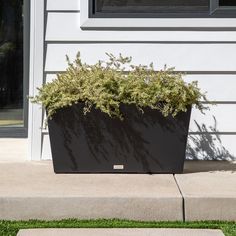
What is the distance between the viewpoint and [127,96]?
508 cm

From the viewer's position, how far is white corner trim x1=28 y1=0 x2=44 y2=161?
568 centimetres

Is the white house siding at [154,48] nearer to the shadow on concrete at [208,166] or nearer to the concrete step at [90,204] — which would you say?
the shadow on concrete at [208,166]

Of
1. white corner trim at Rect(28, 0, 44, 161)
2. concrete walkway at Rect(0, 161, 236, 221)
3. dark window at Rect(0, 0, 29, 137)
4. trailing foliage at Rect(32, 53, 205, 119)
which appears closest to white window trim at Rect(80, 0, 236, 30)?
white corner trim at Rect(28, 0, 44, 161)

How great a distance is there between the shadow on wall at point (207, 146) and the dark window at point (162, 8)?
38.1 inches

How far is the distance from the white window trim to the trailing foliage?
0.56 m

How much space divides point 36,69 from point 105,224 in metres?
1.95

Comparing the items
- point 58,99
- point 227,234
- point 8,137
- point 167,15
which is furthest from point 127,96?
point 8,137

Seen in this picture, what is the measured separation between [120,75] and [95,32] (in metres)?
0.67

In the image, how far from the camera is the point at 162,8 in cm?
571

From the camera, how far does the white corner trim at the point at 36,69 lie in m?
5.68

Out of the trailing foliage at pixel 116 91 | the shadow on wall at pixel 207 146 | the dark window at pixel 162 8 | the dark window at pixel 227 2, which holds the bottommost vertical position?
the shadow on wall at pixel 207 146

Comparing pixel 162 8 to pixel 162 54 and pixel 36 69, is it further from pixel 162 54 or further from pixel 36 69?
pixel 36 69

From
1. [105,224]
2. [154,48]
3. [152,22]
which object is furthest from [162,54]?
[105,224]

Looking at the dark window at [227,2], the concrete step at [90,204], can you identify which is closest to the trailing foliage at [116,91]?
the concrete step at [90,204]
